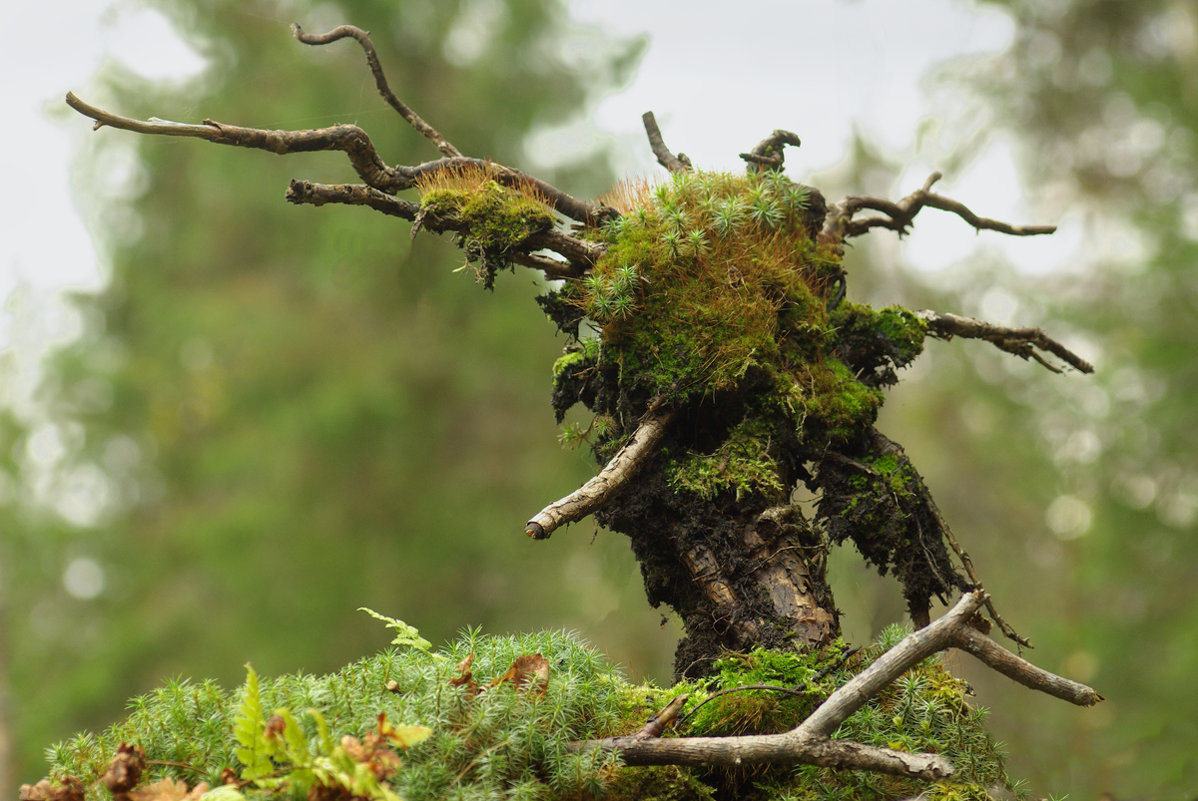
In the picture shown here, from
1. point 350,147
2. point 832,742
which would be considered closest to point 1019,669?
point 832,742

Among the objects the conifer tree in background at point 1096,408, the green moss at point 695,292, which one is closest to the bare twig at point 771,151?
the green moss at point 695,292

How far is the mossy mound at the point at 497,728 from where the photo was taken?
222cm

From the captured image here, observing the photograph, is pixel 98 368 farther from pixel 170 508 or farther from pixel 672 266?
pixel 672 266

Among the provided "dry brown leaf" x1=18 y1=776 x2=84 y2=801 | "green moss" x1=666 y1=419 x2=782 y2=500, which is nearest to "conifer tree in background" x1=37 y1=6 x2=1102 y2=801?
"green moss" x1=666 y1=419 x2=782 y2=500

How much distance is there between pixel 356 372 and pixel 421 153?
2494mm

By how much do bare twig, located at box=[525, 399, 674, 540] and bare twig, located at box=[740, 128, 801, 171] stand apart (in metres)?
1.61

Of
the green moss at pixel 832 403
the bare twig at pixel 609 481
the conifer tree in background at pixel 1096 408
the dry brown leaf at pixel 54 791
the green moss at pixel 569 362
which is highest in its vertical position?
the conifer tree in background at pixel 1096 408

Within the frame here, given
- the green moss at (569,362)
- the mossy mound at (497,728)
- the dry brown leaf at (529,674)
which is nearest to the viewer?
the mossy mound at (497,728)

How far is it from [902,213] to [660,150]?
1.41 metres

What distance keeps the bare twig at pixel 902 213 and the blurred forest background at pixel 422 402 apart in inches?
179

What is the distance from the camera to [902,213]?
4734 millimetres

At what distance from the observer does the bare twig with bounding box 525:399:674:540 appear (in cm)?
270

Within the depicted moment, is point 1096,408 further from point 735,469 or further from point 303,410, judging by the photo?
point 303,410

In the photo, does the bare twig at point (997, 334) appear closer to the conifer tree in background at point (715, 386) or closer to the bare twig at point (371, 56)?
the conifer tree in background at point (715, 386)
